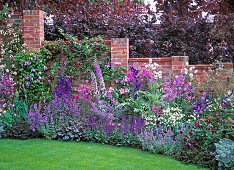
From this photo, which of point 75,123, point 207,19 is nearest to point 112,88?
point 75,123

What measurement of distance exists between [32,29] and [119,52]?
7.52 feet

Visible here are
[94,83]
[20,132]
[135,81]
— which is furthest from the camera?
[94,83]

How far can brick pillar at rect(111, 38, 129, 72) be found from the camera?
6.61m

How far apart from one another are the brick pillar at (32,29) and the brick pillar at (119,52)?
1.88 m

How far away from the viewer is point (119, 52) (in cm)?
662

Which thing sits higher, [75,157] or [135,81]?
[135,81]

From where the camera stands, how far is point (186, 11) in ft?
A: 33.2

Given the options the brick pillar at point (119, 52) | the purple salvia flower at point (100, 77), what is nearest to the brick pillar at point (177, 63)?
the brick pillar at point (119, 52)

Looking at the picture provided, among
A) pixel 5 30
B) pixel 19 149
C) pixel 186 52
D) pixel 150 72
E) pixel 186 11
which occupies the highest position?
pixel 186 11

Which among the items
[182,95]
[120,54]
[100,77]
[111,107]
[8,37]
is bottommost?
[111,107]

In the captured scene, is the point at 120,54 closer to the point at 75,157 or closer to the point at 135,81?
the point at 135,81

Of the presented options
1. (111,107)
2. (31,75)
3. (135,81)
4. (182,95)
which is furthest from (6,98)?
(182,95)

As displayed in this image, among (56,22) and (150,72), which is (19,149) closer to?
(150,72)

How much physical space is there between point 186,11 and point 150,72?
4863 mm
